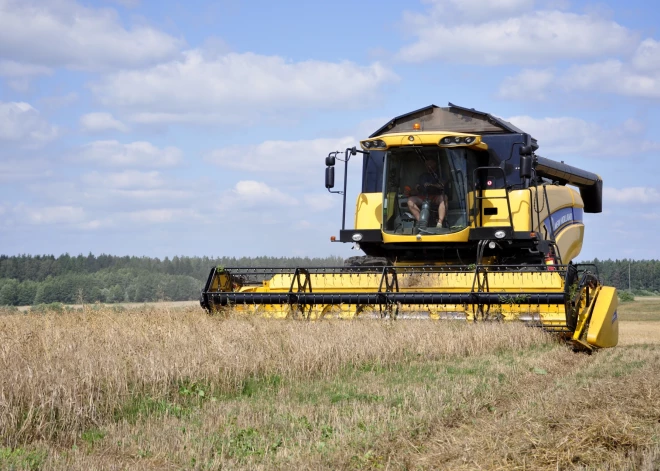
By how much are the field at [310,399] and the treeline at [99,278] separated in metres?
9.42

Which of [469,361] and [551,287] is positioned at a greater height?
[551,287]

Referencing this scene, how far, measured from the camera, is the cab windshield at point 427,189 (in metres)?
11.7

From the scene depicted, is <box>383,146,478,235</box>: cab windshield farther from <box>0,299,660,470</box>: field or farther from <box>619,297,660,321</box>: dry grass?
<box>619,297,660,321</box>: dry grass

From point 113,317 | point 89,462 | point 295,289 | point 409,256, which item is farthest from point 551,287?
point 89,462

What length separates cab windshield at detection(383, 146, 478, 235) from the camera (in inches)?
461

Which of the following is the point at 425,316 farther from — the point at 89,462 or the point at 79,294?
the point at 89,462

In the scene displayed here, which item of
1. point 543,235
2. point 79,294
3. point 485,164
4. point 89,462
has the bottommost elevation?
point 89,462

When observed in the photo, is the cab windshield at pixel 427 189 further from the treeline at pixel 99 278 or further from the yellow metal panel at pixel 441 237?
the treeline at pixel 99 278

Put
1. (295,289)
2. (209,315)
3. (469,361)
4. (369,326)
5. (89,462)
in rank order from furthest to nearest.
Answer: (295,289) < (209,315) < (369,326) < (469,361) < (89,462)

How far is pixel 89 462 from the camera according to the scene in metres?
4.43

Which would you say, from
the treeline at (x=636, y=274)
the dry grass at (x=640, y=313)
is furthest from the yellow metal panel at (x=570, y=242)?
the treeline at (x=636, y=274)

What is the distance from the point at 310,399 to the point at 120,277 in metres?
33.5

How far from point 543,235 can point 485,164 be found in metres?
1.41

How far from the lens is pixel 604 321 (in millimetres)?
10117
